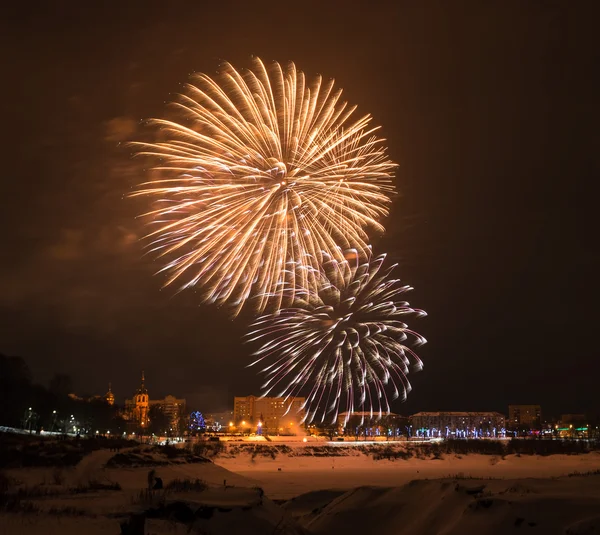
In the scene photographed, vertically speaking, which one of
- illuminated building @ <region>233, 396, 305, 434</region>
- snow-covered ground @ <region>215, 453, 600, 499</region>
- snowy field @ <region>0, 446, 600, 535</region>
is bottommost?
illuminated building @ <region>233, 396, 305, 434</region>

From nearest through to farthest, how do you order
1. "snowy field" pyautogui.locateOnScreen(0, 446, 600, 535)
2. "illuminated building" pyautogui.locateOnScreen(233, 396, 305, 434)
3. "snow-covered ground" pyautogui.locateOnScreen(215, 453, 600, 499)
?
"snowy field" pyautogui.locateOnScreen(0, 446, 600, 535)
"snow-covered ground" pyautogui.locateOnScreen(215, 453, 600, 499)
"illuminated building" pyautogui.locateOnScreen(233, 396, 305, 434)

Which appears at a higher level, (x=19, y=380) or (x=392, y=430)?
(x=19, y=380)

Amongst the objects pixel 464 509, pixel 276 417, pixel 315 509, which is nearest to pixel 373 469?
pixel 315 509

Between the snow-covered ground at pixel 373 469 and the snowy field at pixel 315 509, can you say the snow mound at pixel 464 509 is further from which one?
the snow-covered ground at pixel 373 469

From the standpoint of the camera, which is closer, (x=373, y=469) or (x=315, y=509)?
(x=315, y=509)

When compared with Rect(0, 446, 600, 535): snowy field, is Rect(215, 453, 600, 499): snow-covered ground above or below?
below

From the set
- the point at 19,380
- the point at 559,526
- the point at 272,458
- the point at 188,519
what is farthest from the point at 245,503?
the point at 19,380

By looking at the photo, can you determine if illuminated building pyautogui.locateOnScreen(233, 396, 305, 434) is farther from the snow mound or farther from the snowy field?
the snow mound

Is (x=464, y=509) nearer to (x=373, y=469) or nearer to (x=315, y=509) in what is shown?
(x=315, y=509)

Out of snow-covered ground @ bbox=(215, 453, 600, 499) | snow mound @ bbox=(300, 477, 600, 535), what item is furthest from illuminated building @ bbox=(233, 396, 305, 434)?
snow mound @ bbox=(300, 477, 600, 535)

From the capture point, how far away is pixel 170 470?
105ft

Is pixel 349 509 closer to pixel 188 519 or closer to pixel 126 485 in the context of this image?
pixel 188 519

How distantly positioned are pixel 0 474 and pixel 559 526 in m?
18.9

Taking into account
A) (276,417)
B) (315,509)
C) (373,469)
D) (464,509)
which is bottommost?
(276,417)
